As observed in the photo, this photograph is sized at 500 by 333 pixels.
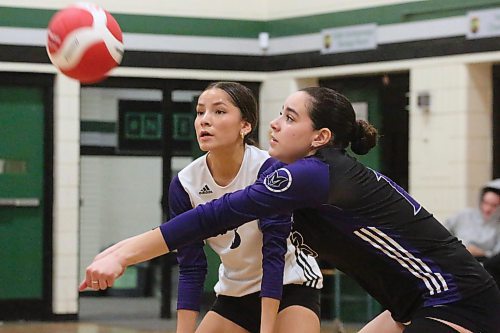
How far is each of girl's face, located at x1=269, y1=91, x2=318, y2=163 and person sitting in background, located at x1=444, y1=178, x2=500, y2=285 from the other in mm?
5360

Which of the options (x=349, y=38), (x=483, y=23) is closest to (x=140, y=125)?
(x=349, y=38)

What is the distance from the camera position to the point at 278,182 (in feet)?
11.2

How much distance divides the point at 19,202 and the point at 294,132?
808 cm

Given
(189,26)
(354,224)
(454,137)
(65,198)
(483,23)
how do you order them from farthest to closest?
1. (189,26)
2. (65,198)
3. (454,137)
4. (483,23)
5. (354,224)

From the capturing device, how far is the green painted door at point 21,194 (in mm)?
11281

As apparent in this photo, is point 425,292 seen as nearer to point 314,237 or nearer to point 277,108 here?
point 314,237

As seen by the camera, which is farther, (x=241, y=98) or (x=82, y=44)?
(x=82, y=44)

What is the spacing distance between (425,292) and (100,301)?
1042 cm

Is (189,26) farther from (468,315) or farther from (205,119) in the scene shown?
(468,315)

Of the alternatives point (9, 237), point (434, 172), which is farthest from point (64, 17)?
point (9, 237)

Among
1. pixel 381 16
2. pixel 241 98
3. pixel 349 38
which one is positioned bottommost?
pixel 241 98

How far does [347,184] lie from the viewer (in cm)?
349

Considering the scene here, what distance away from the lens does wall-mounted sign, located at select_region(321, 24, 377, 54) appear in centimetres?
1090

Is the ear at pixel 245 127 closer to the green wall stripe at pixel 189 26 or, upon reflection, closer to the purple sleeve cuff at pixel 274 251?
the purple sleeve cuff at pixel 274 251
